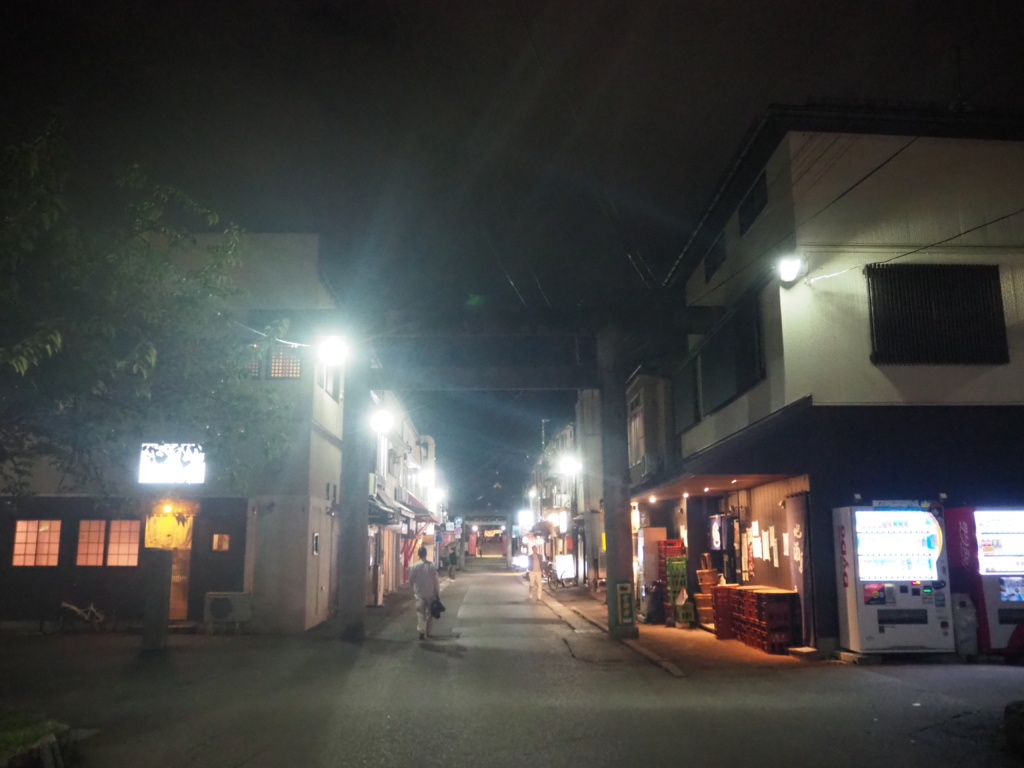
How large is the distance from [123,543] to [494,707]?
13537 millimetres

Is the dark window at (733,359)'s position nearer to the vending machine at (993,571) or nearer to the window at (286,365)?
the vending machine at (993,571)

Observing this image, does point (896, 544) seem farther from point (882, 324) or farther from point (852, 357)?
point (882, 324)

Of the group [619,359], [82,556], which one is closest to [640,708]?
[619,359]

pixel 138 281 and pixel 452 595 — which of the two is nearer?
pixel 138 281

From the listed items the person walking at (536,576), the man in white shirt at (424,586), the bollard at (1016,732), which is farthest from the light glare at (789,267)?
the person walking at (536,576)

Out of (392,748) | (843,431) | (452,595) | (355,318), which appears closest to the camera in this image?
(392,748)

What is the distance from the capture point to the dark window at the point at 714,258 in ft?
67.0

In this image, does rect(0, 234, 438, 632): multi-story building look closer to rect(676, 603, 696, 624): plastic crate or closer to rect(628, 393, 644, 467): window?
rect(676, 603, 696, 624): plastic crate

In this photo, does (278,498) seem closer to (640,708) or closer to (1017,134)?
(640,708)

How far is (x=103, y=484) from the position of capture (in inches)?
442

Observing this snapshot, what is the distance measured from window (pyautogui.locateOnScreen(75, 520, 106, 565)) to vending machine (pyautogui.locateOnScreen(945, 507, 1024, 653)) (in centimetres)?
1847

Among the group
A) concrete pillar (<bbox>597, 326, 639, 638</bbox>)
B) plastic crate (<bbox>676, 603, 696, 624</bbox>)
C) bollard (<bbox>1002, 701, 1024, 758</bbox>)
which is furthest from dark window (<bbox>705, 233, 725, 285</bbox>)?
bollard (<bbox>1002, 701, 1024, 758</bbox>)

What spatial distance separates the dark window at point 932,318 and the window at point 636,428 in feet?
39.1

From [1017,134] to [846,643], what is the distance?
10.00 metres
